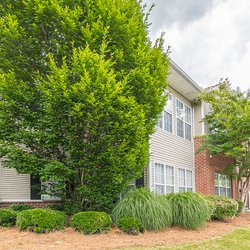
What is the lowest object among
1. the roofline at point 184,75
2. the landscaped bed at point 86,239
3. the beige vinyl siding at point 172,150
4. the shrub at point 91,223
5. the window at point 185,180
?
the landscaped bed at point 86,239

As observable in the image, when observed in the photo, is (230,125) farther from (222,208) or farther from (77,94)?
(77,94)

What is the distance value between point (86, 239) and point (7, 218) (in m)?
2.17

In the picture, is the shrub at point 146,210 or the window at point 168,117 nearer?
the shrub at point 146,210

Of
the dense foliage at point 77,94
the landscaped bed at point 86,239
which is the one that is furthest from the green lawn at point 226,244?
the dense foliage at point 77,94

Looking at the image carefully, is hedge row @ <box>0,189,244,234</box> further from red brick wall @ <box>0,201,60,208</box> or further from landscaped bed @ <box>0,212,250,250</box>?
red brick wall @ <box>0,201,60,208</box>

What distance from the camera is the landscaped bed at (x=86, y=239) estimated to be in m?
5.97

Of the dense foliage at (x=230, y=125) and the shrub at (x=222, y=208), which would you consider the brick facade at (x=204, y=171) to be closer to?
the dense foliage at (x=230, y=125)

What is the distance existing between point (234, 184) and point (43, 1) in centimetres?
1567

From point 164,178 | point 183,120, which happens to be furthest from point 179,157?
point 164,178

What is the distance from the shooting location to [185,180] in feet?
50.5

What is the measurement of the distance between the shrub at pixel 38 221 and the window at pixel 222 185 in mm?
11567

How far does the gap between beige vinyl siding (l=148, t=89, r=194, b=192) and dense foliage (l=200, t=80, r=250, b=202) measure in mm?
1004

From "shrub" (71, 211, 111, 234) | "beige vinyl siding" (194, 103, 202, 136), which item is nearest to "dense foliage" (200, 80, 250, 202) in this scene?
"beige vinyl siding" (194, 103, 202, 136)

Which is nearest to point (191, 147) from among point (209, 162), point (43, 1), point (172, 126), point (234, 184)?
point (209, 162)
